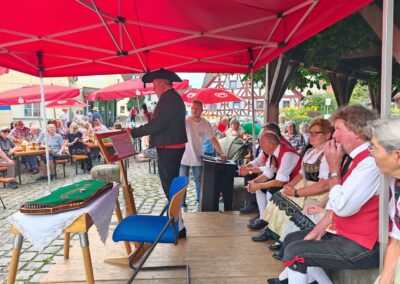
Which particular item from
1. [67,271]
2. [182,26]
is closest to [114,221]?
[67,271]

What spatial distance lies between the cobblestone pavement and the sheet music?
170 cm

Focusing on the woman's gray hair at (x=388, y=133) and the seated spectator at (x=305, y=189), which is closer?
the woman's gray hair at (x=388, y=133)

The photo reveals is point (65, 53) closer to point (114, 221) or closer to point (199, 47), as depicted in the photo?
point (199, 47)

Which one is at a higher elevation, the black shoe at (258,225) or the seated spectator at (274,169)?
the seated spectator at (274,169)

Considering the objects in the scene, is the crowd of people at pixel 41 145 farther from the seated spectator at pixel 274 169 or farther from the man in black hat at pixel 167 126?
the seated spectator at pixel 274 169

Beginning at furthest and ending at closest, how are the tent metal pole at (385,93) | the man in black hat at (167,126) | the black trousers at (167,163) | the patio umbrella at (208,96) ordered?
the patio umbrella at (208,96) < the black trousers at (167,163) < the man in black hat at (167,126) < the tent metal pole at (385,93)

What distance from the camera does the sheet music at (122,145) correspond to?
2.97 m

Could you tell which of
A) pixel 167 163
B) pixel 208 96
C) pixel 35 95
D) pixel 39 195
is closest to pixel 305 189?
pixel 167 163

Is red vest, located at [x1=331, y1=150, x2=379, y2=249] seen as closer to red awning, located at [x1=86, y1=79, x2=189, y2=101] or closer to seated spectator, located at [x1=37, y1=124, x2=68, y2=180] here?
red awning, located at [x1=86, y1=79, x2=189, y2=101]

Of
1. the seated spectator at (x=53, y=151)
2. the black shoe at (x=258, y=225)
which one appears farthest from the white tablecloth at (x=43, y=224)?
the seated spectator at (x=53, y=151)

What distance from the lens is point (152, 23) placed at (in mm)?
3871

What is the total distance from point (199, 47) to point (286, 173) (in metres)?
2.18

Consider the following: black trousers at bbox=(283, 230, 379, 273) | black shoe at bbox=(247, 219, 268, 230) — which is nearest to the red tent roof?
black trousers at bbox=(283, 230, 379, 273)

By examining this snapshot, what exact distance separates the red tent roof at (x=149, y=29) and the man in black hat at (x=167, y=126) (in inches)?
23.8
